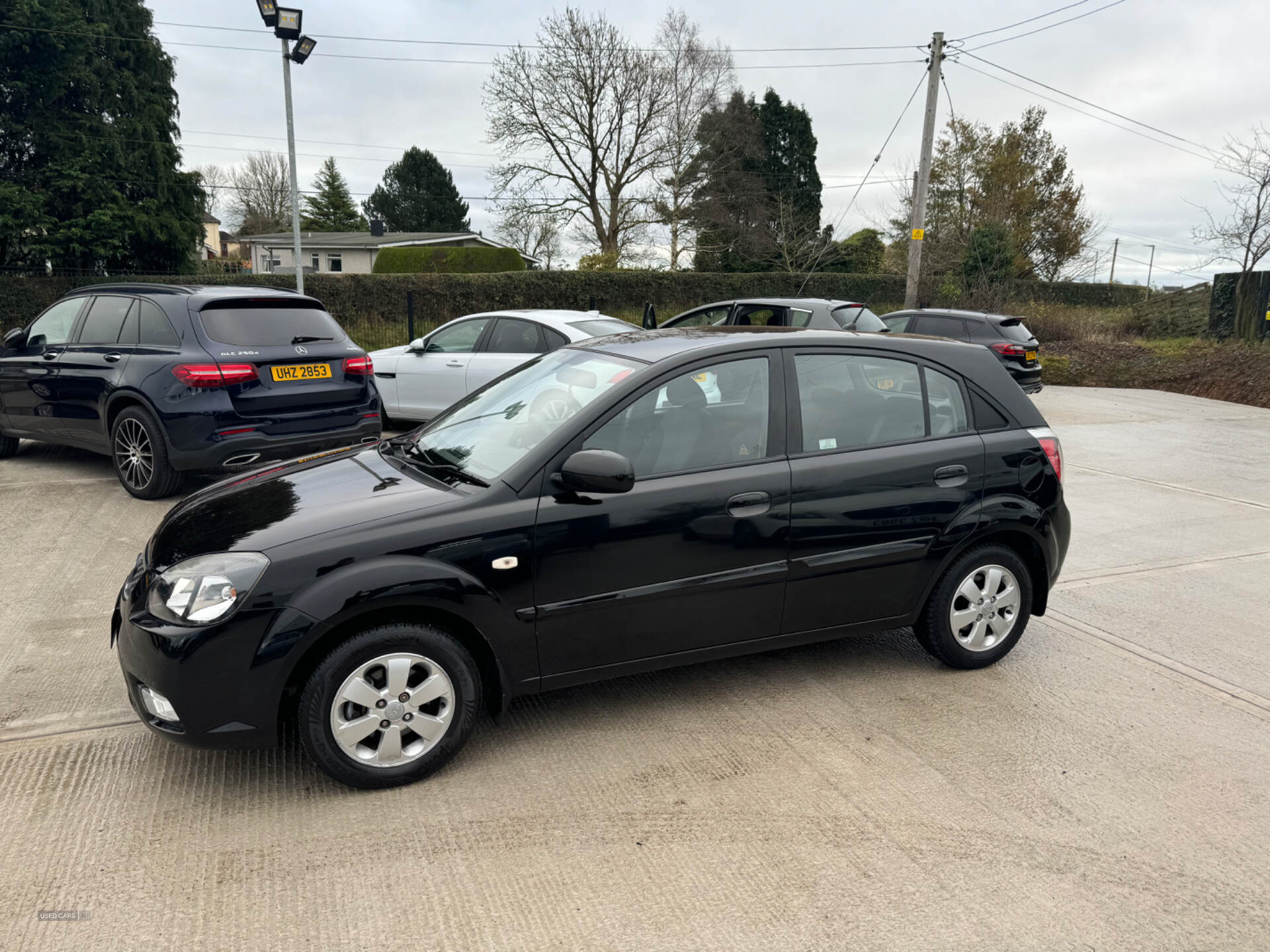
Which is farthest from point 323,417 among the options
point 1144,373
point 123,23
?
point 123,23

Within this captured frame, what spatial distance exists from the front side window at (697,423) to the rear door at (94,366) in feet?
16.8

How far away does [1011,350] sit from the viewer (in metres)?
13.1

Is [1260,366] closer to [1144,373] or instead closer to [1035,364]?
[1144,373]

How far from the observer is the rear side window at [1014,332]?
13.5m

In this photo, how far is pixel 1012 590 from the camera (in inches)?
164

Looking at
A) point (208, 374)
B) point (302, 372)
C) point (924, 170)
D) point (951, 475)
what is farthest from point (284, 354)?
point (924, 170)

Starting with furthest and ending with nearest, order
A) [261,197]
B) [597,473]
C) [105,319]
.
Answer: [261,197] → [105,319] → [597,473]

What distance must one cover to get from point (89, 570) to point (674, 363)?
3955 mm

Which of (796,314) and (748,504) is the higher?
(796,314)

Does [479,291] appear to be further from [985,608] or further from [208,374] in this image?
[985,608]

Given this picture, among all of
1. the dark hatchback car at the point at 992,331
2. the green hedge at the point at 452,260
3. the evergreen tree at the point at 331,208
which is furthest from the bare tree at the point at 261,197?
the dark hatchback car at the point at 992,331

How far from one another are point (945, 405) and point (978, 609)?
97cm

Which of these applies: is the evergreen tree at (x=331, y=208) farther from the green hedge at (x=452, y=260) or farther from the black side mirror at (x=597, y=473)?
the black side mirror at (x=597, y=473)

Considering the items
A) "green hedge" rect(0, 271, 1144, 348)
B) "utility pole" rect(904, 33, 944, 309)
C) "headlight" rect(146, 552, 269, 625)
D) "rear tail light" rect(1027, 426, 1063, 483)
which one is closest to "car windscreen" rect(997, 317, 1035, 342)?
"utility pole" rect(904, 33, 944, 309)
